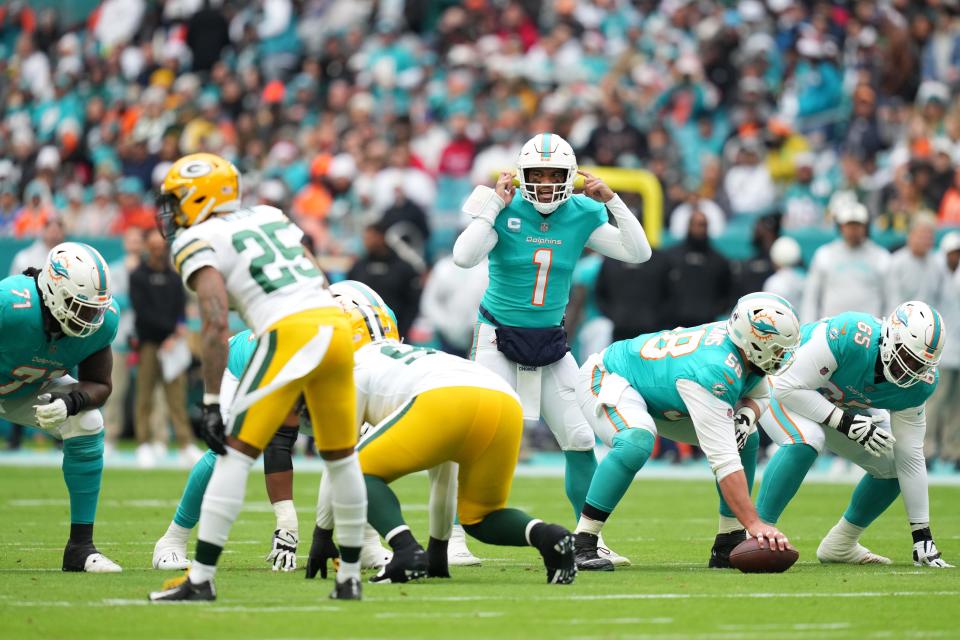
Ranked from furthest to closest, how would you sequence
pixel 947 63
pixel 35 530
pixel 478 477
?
pixel 947 63 → pixel 35 530 → pixel 478 477

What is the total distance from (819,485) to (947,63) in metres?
8.01

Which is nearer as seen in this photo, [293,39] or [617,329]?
[617,329]

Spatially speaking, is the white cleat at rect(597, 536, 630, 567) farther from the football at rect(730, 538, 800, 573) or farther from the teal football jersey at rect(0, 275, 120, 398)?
the teal football jersey at rect(0, 275, 120, 398)

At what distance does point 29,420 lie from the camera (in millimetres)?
8602

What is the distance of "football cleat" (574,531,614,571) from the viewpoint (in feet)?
26.9

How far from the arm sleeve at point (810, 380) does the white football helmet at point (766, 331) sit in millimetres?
519

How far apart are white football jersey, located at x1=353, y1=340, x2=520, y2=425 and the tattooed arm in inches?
35.3

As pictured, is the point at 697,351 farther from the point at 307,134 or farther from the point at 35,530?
the point at 307,134

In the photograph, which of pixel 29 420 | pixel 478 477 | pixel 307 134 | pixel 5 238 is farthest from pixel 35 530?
pixel 307 134

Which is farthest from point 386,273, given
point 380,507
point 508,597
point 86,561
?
point 508,597

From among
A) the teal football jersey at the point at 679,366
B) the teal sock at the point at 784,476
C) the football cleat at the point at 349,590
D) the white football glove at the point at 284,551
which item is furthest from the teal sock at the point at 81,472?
the teal sock at the point at 784,476

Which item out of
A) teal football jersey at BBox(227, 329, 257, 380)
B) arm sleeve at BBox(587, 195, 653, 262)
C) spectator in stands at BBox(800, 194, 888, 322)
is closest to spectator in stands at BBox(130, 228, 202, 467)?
spectator in stands at BBox(800, 194, 888, 322)

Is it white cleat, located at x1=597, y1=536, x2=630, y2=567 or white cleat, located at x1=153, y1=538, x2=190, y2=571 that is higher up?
white cleat, located at x1=597, y1=536, x2=630, y2=567

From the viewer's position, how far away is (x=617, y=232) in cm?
921
